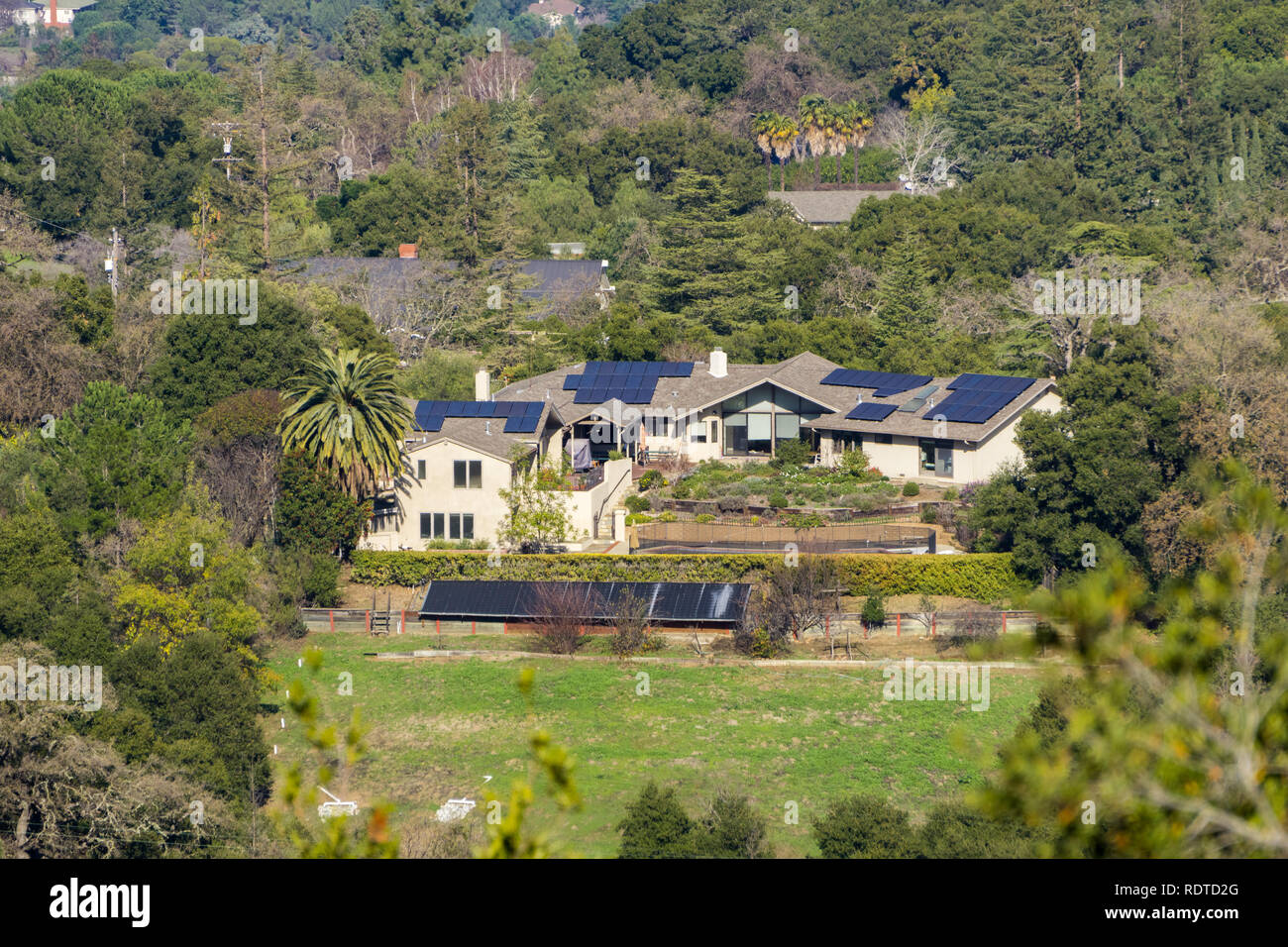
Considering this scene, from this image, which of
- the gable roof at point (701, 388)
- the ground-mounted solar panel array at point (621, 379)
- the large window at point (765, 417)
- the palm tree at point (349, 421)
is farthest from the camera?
the large window at point (765, 417)

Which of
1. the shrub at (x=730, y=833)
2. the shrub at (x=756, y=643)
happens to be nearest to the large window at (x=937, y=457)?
the shrub at (x=756, y=643)

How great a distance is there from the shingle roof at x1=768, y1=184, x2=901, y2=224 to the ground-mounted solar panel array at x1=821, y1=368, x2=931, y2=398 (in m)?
48.3

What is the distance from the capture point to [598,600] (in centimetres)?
4869

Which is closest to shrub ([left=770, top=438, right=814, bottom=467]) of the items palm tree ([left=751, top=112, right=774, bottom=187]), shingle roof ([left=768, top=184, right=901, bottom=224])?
shingle roof ([left=768, top=184, right=901, bottom=224])

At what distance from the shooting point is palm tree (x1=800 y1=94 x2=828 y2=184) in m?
126

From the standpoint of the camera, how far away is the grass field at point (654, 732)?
35.9 meters

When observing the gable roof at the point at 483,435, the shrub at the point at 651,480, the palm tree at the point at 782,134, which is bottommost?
the shrub at the point at 651,480

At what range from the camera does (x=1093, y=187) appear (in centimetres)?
11306

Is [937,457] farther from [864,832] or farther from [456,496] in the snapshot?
[864,832]

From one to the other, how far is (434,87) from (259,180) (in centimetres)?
7276

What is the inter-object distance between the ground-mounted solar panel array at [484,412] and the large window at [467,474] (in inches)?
136

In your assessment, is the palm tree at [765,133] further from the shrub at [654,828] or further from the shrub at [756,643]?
the shrub at [654,828]
